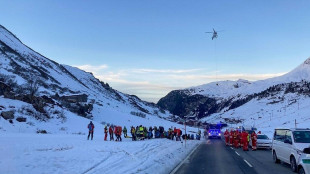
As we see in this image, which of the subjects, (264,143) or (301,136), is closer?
(301,136)

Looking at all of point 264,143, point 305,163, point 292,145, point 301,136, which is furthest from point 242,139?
point 305,163

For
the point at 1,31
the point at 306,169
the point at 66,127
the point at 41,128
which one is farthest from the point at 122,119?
the point at 1,31

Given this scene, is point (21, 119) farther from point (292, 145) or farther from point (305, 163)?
point (305, 163)

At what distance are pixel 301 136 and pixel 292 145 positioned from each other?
0.70 m

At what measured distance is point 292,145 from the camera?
13.7 m

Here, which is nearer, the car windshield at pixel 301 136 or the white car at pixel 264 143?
the car windshield at pixel 301 136

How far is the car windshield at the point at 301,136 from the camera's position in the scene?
1376 cm

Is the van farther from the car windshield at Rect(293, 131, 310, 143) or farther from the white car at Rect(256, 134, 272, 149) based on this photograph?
the white car at Rect(256, 134, 272, 149)

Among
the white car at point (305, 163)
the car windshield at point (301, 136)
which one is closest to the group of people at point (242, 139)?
the car windshield at point (301, 136)

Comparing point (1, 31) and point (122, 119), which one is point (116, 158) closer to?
point (122, 119)

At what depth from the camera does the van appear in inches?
517

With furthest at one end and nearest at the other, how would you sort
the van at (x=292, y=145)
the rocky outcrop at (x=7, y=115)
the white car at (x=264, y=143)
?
the rocky outcrop at (x=7, y=115)
the white car at (x=264, y=143)
the van at (x=292, y=145)

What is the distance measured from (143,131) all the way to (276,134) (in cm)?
1865

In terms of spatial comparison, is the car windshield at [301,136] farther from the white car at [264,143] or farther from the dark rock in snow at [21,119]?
the dark rock in snow at [21,119]
